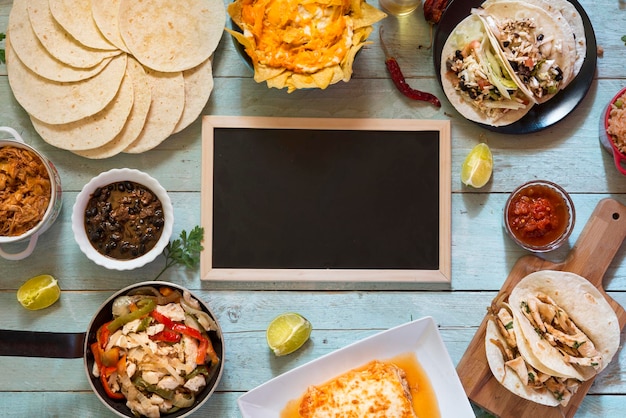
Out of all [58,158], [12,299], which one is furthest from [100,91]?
[12,299]

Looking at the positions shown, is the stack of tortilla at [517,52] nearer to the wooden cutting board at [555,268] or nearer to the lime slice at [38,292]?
the wooden cutting board at [555,268]

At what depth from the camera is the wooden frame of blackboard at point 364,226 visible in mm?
2506

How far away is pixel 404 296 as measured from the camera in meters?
2.56

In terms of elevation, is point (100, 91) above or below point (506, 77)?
below

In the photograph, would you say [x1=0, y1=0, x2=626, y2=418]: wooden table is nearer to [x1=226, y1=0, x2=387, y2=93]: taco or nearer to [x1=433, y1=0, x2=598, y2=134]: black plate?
[x1=433, y1=0, x2=598, y2=134]: black plate

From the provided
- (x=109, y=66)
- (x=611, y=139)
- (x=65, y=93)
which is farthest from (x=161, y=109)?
(x=611, y=139)

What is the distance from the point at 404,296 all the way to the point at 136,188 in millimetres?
1189

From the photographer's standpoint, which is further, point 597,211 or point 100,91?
point 597,211

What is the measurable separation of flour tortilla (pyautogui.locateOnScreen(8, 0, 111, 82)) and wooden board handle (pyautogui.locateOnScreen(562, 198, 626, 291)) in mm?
2074

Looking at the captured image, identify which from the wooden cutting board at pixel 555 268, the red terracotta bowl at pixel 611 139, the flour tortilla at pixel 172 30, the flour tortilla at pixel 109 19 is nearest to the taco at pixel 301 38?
the flour tortilla at pixel 172 30

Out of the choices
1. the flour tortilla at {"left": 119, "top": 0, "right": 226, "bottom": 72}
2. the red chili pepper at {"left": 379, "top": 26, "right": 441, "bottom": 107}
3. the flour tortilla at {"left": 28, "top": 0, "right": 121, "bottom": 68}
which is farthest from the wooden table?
the flour tortilla at {"left": 28, "top": 0, "right": 121, "bottom": 68}

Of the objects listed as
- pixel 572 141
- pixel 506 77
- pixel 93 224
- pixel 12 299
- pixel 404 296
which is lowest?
pixel 12 299

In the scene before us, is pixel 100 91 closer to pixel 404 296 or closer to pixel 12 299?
pixel 12 299

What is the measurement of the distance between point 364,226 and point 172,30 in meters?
1.11
